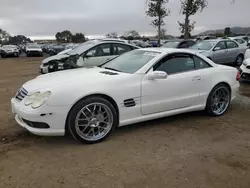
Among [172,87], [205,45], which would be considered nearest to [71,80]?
[172,87]

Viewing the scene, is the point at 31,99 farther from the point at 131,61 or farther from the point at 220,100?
the point at 220,100

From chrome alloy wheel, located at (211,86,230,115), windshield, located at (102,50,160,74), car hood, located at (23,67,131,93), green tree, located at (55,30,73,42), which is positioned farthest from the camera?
green tree, located at (55,30,73,42)

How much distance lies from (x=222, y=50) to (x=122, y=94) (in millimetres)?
10022

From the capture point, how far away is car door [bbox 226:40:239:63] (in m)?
13.6

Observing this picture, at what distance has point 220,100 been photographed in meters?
5.93

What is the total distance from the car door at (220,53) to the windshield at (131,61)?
8.16 metres

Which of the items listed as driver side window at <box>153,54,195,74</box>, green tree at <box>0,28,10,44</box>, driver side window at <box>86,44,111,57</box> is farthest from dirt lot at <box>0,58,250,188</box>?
green tree at <box>0,28,10,44</box>

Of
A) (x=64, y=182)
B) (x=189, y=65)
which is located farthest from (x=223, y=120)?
(x=64, y=182)

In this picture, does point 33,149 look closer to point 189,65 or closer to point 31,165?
point 31,165

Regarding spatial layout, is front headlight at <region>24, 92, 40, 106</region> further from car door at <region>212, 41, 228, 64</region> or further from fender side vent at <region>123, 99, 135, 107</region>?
car door at <region>212, 41, 228, 64</region>

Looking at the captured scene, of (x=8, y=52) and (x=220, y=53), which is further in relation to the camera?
(x=8, y=52)

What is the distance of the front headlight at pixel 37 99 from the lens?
4.15 meters

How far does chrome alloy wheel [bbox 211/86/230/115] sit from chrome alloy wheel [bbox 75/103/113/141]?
7.67 ft

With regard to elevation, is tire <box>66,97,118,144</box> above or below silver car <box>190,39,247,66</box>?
below
